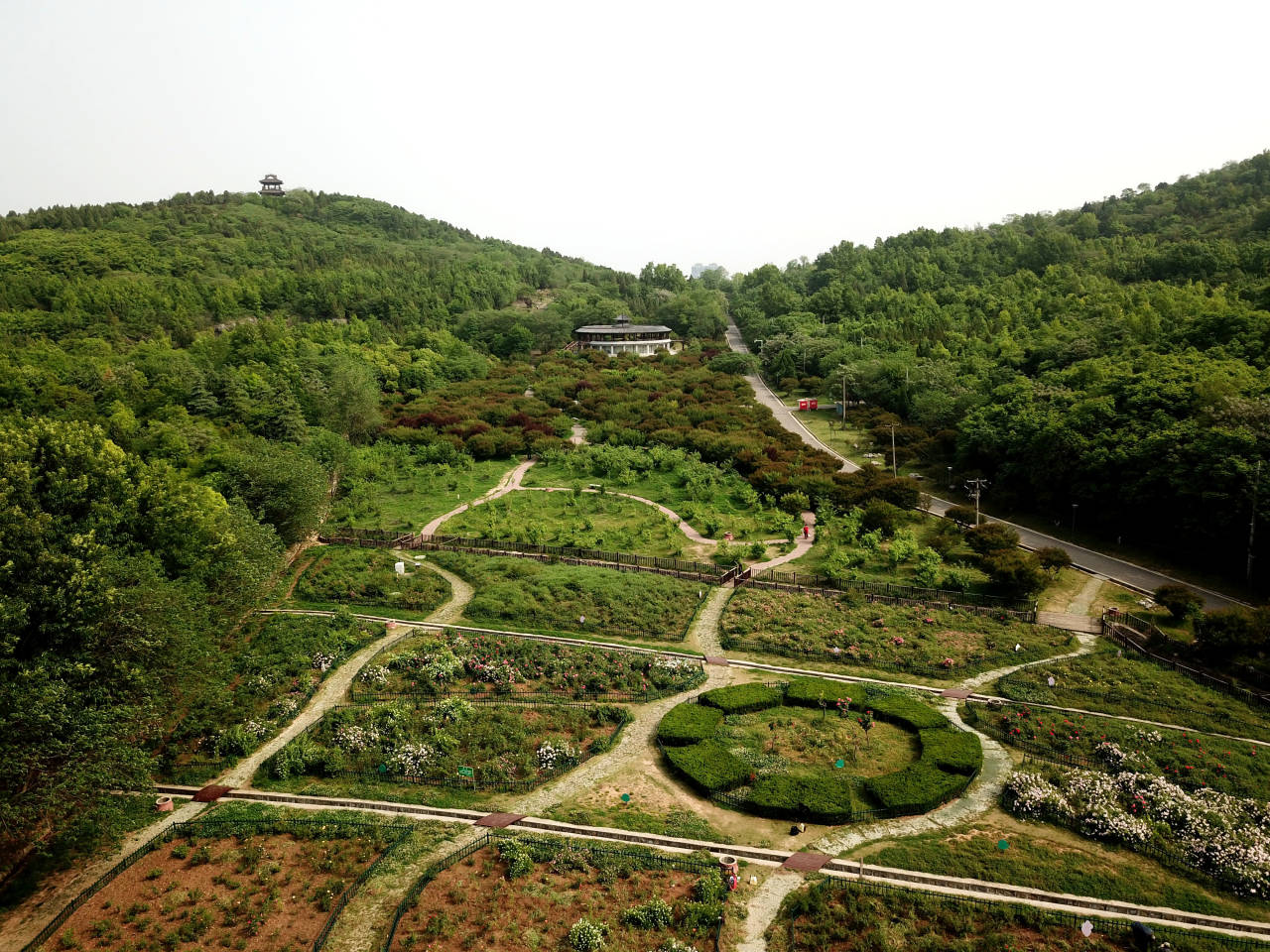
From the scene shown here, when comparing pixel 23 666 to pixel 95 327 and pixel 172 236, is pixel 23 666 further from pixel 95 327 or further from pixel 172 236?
pixel 172 236

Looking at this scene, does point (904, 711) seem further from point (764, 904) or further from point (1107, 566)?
point (1107, 566)

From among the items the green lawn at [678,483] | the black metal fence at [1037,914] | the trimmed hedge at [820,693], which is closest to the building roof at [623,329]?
the green lawn at [678,483]

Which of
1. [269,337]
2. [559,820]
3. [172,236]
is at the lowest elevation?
[559,820]

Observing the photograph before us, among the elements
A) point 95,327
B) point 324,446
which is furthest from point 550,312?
point 324,446

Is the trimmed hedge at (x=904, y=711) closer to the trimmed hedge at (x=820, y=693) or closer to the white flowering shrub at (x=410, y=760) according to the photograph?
the trimmed hedge at (x=820, y=693)

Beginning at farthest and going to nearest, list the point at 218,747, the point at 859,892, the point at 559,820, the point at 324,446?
1. the point at 324,446
2. the point at 218,747
3. the point at 559,820
4. the point at 859,892

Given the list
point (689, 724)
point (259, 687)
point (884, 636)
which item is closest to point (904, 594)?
point (884, 636)
